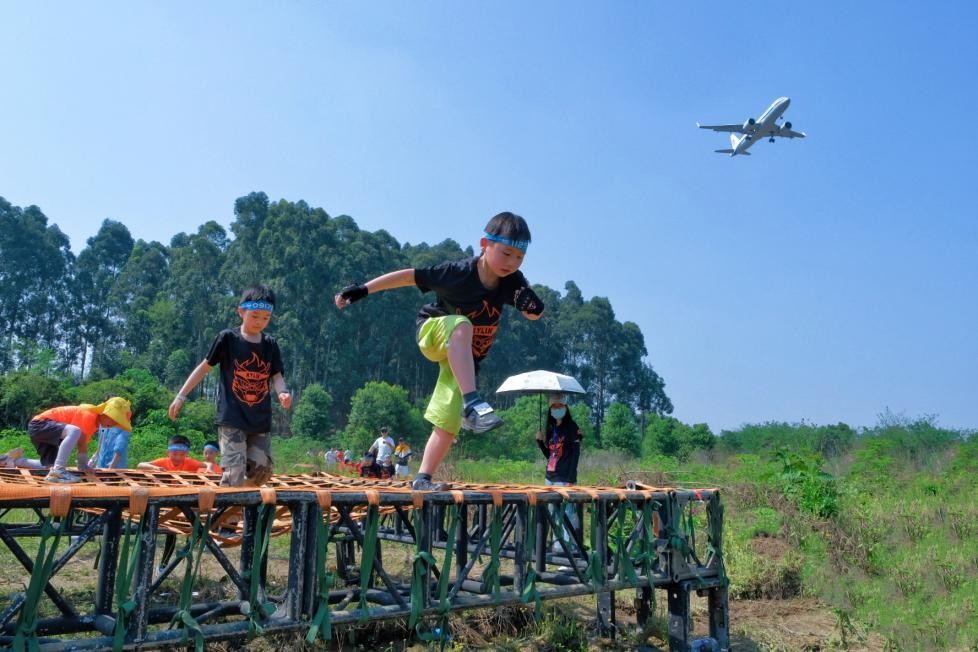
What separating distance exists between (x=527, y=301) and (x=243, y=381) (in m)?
1.67

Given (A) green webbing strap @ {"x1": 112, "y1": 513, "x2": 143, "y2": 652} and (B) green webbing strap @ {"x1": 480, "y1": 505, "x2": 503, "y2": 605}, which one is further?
(B) green webbing strap @ {"x1": 480, "y1": 505, "x2": 503, "y2": 605}

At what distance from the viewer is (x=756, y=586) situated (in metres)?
7.88

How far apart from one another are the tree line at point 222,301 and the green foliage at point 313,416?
6.90 m

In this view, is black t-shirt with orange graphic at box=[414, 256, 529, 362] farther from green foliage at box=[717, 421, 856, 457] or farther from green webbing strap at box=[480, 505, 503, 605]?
green foliage at box=[717, 421, 856, 457]

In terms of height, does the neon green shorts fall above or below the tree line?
below

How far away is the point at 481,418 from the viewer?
3527 mm

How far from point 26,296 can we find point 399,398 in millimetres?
31783

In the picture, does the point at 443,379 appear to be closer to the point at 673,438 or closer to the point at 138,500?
the point at 138,500

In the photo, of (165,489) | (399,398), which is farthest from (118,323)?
(165,489)

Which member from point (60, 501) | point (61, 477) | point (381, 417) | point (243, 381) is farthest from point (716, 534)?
point (381, 417)

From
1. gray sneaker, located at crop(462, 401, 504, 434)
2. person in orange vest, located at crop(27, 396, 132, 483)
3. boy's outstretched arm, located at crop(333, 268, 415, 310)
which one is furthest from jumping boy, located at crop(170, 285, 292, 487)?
person in orange vest, located at crop(27, 396, 132, 483)

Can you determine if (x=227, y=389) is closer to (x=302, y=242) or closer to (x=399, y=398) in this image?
(x=399, y=398)

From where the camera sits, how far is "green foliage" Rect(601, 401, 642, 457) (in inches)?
1602

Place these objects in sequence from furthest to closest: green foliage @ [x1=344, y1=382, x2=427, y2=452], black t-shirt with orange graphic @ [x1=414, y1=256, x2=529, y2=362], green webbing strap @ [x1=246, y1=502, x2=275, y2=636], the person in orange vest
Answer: green foliage @ [x1=344, y1=382, x2=427, y2=452] < the person in orange vest < black t-shirt with orange graphic @ [x1=414, y1=256, x2=529, y2=362] < green webbing strap @ [x1=246, y1=502, x2=275, y2=636]
